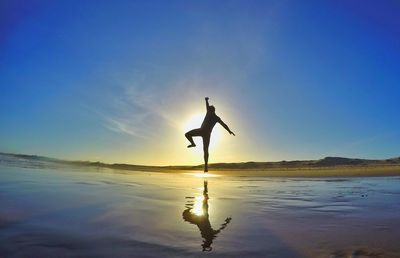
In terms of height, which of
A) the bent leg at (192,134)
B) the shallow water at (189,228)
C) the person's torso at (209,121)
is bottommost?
the shallow water at (189,228)

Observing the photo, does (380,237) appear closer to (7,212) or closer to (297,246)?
(297,246)

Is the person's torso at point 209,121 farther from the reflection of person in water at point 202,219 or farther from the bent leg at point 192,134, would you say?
the reflection of person in water at point 202,219

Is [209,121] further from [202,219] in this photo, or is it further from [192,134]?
[202,219]

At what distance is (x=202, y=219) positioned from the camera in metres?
6.55

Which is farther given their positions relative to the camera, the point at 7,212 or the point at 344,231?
the point at 7,212

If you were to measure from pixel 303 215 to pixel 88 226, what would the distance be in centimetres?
381

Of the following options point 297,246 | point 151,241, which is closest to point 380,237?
point 297,246

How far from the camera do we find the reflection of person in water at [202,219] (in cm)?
498

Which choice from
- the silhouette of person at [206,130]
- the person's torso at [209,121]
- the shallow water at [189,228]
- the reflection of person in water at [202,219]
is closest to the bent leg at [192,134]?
the silhouette of person at [206,130]

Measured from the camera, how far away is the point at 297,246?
4707 millimetres

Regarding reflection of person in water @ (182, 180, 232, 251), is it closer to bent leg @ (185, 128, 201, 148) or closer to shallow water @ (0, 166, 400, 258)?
shallow water @ (0, 166, 400, 258)

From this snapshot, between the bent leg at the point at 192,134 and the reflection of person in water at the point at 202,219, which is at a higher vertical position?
the bent leg at the point at 192,134

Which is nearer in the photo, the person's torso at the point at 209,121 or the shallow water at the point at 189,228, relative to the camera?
the shallow water at the point at 189,228

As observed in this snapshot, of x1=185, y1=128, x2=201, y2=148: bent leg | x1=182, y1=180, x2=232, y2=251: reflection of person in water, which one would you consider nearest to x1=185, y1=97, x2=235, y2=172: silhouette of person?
x1=185, y1=128, x2=201, y2=148: bent leg
